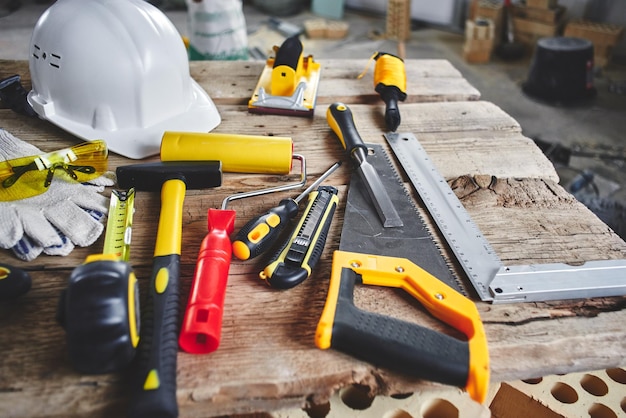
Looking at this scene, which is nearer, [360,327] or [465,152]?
[360,327]

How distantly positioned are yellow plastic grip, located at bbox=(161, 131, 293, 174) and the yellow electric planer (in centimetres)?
21

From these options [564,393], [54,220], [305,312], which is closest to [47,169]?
[54,220]

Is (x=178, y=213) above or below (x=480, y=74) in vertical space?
above

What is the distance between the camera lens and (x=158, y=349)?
1.81 feet

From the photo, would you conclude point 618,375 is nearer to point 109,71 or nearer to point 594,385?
point 594,385

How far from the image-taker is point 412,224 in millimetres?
782

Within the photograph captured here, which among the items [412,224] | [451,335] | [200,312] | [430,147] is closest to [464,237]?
[412,224]

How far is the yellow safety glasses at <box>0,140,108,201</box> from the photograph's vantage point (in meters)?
0.78

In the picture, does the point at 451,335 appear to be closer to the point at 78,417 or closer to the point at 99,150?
the point at 78,417

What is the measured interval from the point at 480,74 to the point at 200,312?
284 cm

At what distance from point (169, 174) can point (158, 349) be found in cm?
36

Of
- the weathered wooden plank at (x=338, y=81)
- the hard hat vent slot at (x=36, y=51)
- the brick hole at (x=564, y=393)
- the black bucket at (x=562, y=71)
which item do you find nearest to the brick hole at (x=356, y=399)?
the brick hole at (x=564, y=393)

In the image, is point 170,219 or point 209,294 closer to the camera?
point 209,294

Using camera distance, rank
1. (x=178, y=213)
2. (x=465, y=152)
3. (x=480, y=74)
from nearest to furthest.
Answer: (x=178, y=213), (x=465, y=152), (x=480, y=74)
